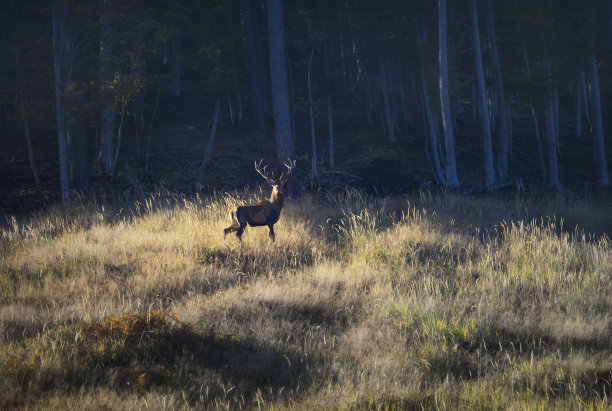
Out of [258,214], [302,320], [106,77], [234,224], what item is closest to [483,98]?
[258,214]

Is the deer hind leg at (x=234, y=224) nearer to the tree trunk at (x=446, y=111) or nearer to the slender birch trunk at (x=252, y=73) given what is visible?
the tree trunk at (x=446, y=111)

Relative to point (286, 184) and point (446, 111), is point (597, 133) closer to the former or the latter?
point (446, 111)

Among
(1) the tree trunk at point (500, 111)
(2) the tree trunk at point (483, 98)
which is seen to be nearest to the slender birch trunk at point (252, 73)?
(2) the tree trunk at point (483, 98)

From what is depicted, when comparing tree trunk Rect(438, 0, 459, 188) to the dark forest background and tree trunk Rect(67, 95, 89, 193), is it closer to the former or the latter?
the dark forest background

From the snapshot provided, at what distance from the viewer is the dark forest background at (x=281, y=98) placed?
14.0 m

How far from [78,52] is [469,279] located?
13589mm

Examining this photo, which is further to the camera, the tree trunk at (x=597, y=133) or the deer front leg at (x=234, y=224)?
the tree trunk at (x=597, y=133)

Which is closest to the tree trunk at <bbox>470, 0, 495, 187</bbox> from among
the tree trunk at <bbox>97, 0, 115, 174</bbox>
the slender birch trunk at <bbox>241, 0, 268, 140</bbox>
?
the slender birch trunk at <bbox>241, 0, 268, 140</bbox>

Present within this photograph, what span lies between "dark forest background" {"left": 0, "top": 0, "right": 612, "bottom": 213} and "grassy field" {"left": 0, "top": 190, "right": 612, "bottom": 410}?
6810mm

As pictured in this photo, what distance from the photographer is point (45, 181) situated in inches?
623

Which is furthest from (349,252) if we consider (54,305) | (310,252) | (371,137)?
(371,137)

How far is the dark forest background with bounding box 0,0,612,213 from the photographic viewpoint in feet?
45.8

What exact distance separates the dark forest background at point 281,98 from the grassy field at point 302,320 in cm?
681

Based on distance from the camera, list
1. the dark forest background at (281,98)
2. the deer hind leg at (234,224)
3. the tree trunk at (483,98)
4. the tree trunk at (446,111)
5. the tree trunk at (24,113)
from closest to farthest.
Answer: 1. the deer hind leg at (234,224)
2. the dark forest background at (281,98)
3. the tree trunk at (24,113)
4. the tree trunk at (446,111)
5. the tree trunk at (483,98)
